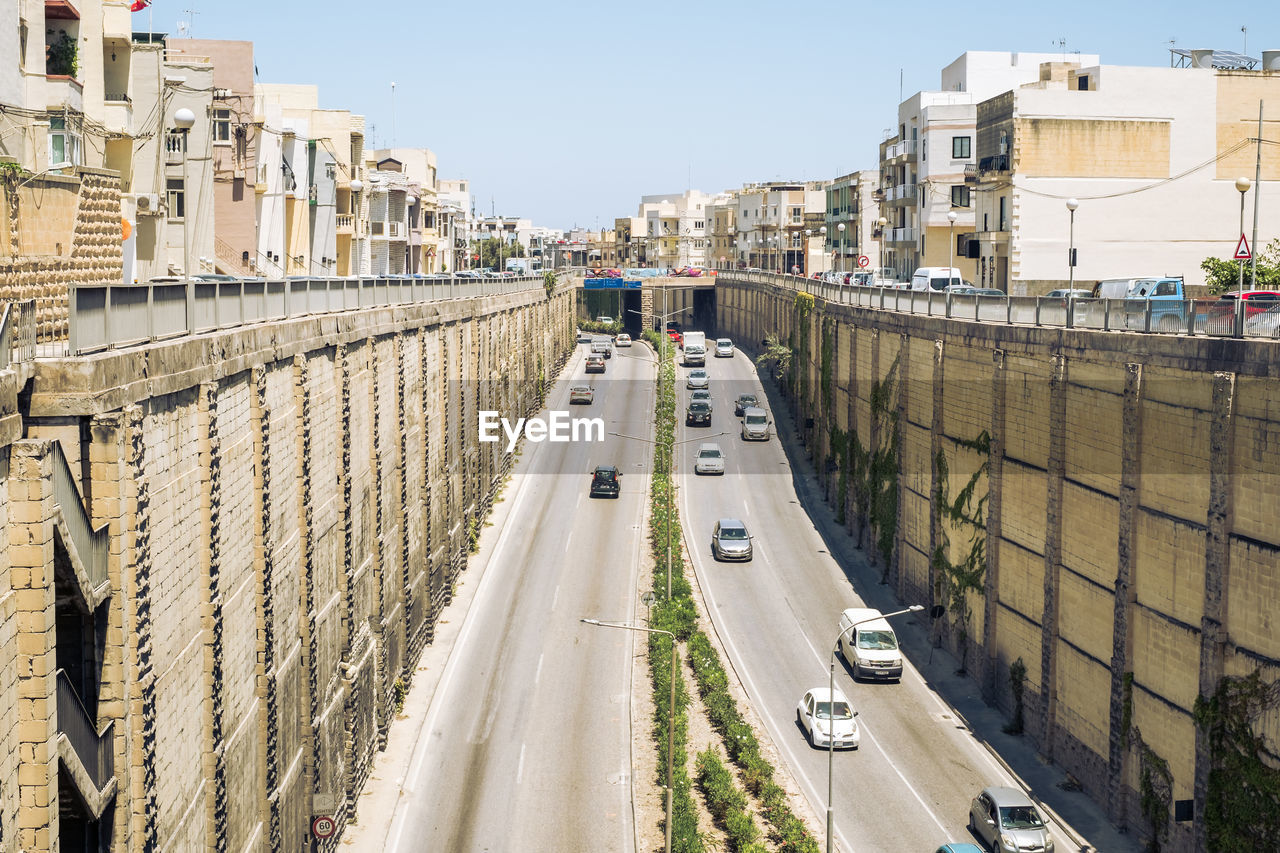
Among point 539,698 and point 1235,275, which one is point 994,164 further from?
point 539,698

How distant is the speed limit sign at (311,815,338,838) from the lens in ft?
109

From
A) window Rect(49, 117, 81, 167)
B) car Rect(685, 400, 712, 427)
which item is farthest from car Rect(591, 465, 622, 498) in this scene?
window Rect(49, 117, 81, 167)

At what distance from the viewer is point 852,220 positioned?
13012cm

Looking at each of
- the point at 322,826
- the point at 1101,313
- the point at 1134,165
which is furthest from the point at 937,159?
the point at 322,826

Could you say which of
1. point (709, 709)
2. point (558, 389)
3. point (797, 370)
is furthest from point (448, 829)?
point (558, 389)

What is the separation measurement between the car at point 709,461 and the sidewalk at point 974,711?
485 cm

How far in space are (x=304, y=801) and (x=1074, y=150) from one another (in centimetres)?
4769

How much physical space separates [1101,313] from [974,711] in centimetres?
1478

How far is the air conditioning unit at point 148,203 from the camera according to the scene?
47844mm

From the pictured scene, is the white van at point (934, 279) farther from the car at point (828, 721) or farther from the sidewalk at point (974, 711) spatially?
the car at point (828, 721)

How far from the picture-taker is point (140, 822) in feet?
66.3

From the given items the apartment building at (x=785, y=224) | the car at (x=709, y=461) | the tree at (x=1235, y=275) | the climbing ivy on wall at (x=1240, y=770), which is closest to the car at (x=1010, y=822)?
the climbing ivy on wall at (x=1240, y=770)

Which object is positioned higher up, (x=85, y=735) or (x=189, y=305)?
(x=189, y=305)

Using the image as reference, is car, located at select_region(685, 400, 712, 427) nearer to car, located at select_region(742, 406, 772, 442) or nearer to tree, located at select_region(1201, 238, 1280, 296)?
car, located at select_region(742, 406, 772, 442)
